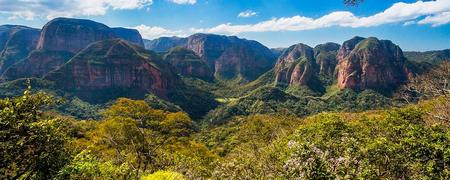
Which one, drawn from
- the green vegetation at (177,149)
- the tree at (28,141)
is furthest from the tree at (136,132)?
the tree at (28,141)

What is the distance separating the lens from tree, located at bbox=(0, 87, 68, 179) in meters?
18.4

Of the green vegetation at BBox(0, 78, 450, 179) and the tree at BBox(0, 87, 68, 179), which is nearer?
the tree at BBox(0, 87, 68, 179)

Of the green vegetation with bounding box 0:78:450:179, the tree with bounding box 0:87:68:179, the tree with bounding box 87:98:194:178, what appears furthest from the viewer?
the tree with bounding box 87:98:194:178

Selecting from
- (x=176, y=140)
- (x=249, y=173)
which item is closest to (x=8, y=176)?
(x=249, y=173)

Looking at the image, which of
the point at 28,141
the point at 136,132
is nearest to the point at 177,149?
the point at 136,132

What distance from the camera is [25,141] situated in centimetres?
1880

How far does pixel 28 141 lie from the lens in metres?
19.1

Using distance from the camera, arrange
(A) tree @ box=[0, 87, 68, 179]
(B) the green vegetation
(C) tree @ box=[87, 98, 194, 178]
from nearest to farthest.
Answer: (A) tree @ box=[0, 87, 68, 179] < (B) the green vegetation < (C) tree @ box=[87, 98, 194, 178]

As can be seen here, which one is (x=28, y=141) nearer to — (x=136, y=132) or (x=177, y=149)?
(x=136, y=132)

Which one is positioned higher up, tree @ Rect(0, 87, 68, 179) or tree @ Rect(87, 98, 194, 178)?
tree @ Rect(0, 87, 68, 179)

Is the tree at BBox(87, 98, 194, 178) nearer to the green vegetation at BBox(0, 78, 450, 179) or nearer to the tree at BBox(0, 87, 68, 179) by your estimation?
the green vegetation at BBox(0, 78, 450, 179)

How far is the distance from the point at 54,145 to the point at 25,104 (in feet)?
8.49

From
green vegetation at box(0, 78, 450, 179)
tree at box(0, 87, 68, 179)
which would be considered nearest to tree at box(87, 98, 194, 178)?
green vegetation at box(0, 78, 450, 179)

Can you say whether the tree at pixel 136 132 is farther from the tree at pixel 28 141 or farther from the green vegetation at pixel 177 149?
the tree at pixel 28 141
